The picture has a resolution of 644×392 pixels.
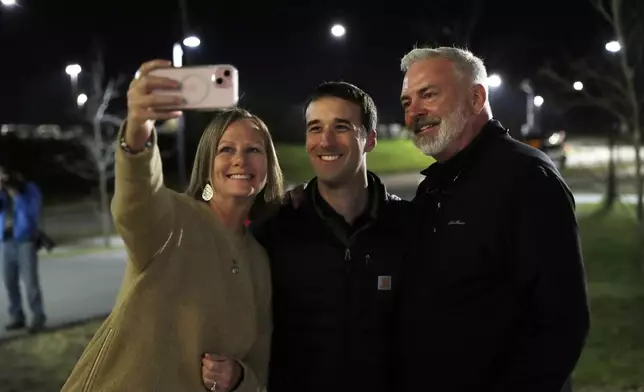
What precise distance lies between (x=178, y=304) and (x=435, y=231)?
3.32 feet

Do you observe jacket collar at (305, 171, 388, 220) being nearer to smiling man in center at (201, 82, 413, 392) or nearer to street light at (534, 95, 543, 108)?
smiling man in center at (201, 82, 413, 392)

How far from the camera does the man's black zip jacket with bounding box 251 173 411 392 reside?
2713mm

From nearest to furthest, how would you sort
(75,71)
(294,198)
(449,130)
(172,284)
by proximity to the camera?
(172,284) < (449,130) < (294,198) < (75,71)

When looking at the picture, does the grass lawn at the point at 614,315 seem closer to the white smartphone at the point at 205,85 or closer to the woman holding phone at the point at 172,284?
the woman holding phone at the point at 172,284

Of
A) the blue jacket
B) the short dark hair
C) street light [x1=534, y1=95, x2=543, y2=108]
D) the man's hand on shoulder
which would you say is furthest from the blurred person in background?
street light [x1=534, y1=95, x2=543, y2=108]

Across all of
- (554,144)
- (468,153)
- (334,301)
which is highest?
(554,144)

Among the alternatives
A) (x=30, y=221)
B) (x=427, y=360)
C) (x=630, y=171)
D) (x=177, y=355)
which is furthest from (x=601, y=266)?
(x=630, y=171)

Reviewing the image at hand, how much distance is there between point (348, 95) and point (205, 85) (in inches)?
36.5

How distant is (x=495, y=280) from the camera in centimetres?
257

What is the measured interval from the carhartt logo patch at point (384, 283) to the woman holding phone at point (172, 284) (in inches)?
17.5

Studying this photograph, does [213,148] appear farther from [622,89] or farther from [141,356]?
[622,89]

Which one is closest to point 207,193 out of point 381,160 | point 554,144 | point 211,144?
point 211,144

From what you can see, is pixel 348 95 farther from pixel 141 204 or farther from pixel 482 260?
pixel 141 204

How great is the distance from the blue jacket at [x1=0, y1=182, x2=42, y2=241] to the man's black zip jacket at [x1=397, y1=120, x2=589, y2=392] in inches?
280
